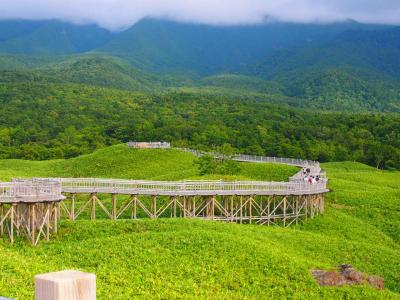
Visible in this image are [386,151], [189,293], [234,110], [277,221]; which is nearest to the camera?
[189,293]

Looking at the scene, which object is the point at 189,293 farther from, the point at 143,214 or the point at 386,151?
the point at 386,151

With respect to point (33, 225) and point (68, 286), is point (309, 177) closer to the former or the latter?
point (33, 225)

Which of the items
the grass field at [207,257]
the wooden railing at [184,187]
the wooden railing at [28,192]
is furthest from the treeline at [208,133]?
the wooden railing at [28,192]

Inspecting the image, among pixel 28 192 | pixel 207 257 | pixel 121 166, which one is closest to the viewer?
pixel 207 257

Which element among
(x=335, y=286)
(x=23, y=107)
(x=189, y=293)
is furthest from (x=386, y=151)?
(x=23, y=107)

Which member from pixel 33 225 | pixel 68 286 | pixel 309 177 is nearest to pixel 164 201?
pixel 309 177

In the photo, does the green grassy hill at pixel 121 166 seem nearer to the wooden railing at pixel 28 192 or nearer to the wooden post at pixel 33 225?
the wooden railing at pixel 28 192
